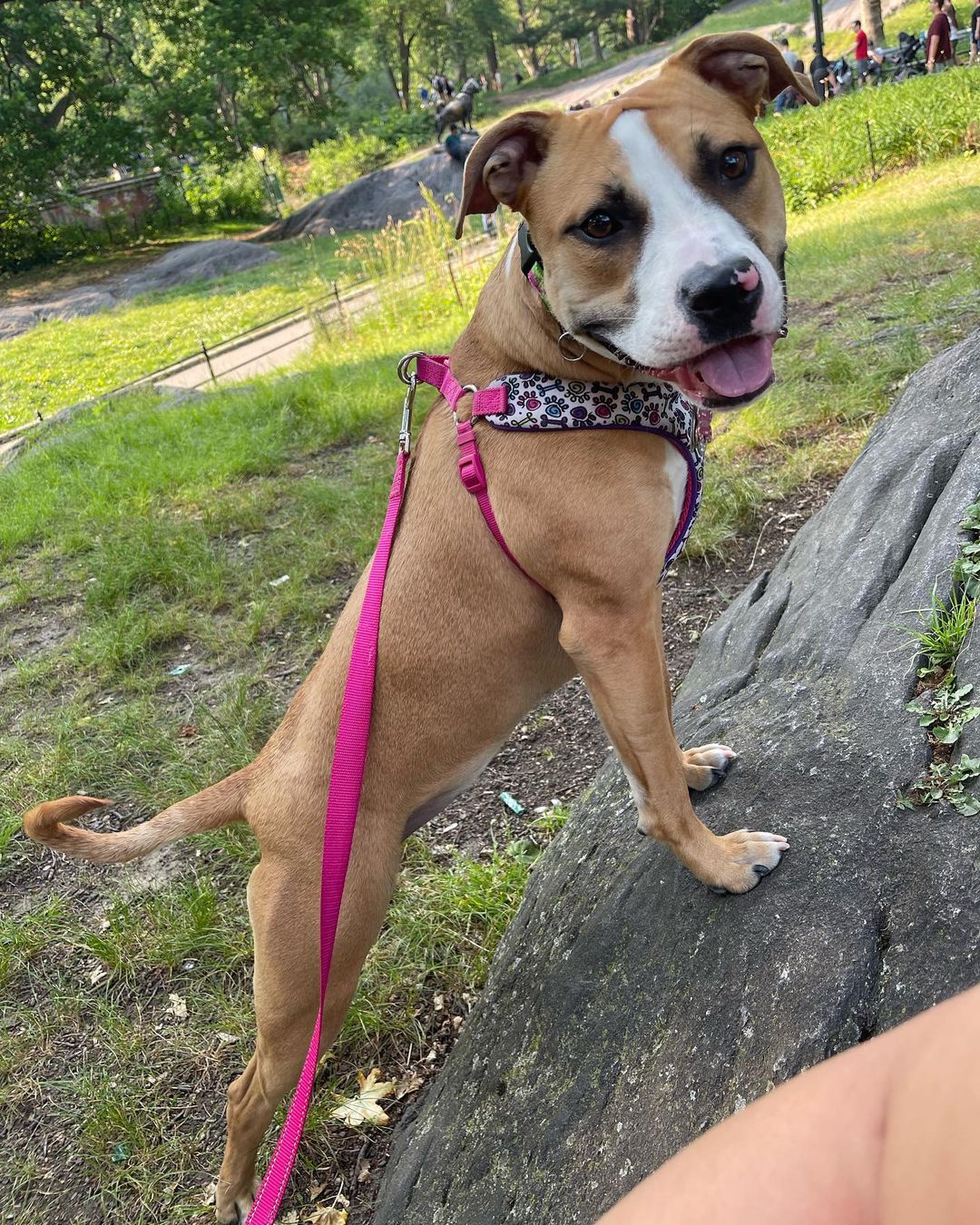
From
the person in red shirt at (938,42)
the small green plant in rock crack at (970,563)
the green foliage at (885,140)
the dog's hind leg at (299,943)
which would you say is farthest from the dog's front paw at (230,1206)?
the person in red shirt at (938,42)

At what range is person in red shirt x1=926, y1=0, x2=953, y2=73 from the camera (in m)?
20.5

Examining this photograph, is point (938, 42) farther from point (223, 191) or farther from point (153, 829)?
point (153, 829)

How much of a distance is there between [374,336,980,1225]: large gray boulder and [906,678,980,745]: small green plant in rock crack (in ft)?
0.16

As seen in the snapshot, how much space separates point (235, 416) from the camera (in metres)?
8.45

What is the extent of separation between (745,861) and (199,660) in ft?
12.4

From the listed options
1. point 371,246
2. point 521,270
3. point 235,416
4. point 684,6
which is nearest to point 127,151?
point 371,246

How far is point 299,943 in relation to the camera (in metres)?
2.07

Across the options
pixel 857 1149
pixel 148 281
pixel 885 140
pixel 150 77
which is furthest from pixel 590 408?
pixel 150 77

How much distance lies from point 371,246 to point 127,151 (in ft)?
58.6

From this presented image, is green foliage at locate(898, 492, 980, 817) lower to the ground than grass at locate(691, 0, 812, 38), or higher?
lower

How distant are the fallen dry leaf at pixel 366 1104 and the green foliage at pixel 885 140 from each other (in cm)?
1385

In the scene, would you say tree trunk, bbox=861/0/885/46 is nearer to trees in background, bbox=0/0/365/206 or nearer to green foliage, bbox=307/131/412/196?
green foliage, bbox=307/131/412/196

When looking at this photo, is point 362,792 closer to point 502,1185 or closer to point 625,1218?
point 502,1185

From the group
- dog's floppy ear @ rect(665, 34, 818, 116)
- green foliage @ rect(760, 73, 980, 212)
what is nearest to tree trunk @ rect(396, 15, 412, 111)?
green foliage @ rect(760, 73, 980, 212)
